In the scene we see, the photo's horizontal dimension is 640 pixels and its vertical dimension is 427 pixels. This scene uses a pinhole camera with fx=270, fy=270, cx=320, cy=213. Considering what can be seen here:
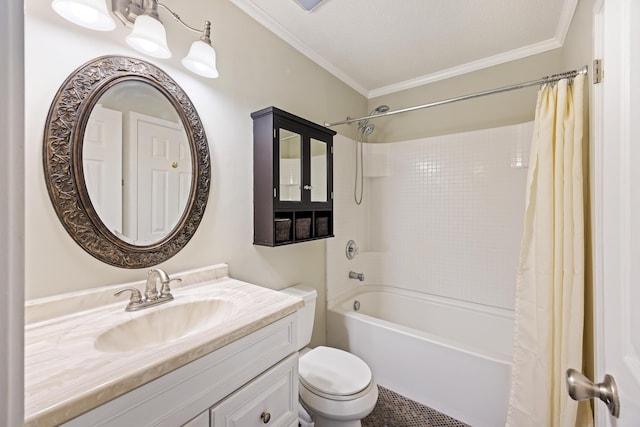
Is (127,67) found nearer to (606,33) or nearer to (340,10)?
(340,10)

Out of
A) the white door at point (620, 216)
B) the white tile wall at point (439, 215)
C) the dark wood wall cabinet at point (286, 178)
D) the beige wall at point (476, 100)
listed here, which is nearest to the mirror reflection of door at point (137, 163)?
the dark wood wall cabinet at point (286, 178)

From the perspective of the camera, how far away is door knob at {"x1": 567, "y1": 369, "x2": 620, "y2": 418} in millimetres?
539

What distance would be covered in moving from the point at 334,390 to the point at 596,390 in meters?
1.04

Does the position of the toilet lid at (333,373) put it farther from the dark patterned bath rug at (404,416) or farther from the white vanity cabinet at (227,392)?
the dark patterned bath rug at (404,416)

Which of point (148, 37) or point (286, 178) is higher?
point (148, 37)

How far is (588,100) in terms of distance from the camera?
1.23 metres

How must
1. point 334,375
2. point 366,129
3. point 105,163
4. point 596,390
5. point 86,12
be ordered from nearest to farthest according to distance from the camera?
point 596,390
point 86,12
point 105,163
point 334,375
point 366,129

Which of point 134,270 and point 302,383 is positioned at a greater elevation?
point 134,270

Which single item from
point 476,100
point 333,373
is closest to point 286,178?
point 333,373

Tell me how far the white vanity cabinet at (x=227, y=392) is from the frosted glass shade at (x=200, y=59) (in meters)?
1.15

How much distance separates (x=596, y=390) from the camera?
0.57 meters

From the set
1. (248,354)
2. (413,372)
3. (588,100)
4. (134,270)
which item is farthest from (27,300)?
(588,100)

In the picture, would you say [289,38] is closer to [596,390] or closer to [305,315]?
[305,315]

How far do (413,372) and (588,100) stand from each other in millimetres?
1750
